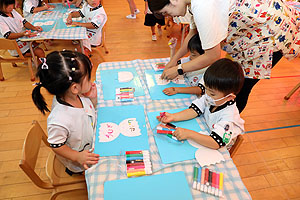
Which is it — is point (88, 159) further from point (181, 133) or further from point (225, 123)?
point (225, 123)

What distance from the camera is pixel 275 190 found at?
1615mm

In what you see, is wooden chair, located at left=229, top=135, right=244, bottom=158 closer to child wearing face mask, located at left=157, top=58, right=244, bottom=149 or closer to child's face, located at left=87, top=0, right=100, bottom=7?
child wearing face mask, located at left=157, top=58, right=244, bottom=149

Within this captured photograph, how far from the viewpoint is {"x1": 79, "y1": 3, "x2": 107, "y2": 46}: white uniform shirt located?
2.48 meters

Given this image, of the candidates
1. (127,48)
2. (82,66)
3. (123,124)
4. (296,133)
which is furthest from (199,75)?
(127,48)

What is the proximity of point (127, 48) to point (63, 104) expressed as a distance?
2.46 m

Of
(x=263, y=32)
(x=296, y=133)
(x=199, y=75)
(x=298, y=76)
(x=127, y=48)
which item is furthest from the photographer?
(x=127, y=48)

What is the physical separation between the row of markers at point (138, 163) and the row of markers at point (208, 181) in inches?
8.6

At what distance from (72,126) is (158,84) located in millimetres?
677

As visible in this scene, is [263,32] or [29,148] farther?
[263,32]

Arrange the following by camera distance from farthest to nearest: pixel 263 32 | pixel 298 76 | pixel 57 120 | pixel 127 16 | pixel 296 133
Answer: pixel 127 16 < pixel 298 76 < pixel 296 133 < pixel 263 32 < pixel 57 120

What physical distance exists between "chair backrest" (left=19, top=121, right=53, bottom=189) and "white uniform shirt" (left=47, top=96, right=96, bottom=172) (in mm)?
134

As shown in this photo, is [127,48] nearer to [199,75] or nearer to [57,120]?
[199,75]

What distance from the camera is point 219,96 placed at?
107 centimetres

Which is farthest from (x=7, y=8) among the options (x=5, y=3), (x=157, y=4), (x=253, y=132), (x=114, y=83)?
(x=253, y=132)
